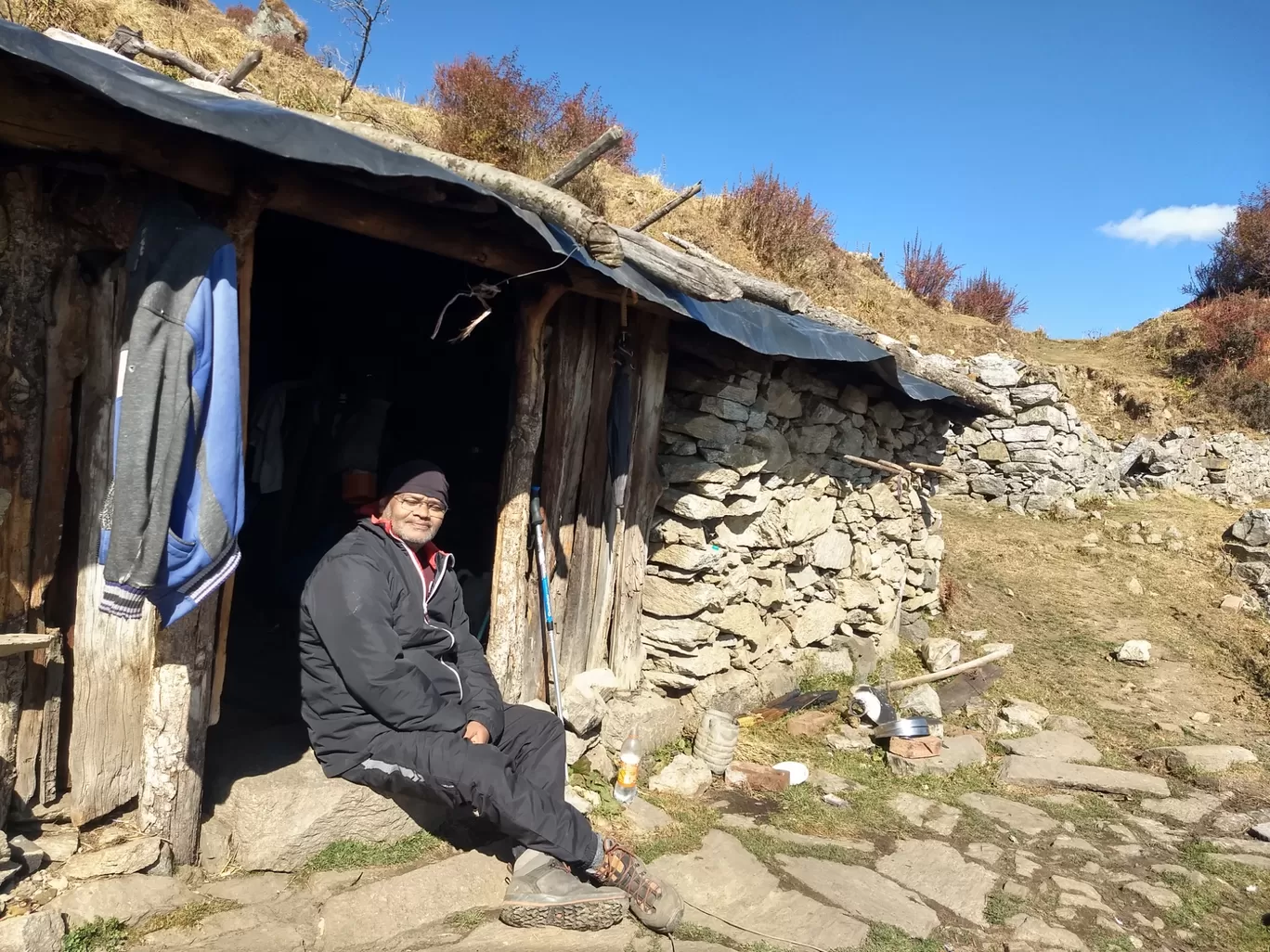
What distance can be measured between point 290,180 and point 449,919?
270 centimetres

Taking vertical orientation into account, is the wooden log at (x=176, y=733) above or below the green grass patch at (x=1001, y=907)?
above

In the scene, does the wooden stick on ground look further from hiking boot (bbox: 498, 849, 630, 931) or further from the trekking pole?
hiking boot (bbox: 498, 849, 630, 931)

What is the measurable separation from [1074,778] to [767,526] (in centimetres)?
254

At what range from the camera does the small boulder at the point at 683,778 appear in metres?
4.37

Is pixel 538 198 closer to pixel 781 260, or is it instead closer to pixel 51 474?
pixel 51 474

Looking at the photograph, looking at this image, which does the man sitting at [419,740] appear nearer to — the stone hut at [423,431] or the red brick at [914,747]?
the stone hut at [423,431]

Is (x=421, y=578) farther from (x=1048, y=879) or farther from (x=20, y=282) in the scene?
(x=1048, y=879)

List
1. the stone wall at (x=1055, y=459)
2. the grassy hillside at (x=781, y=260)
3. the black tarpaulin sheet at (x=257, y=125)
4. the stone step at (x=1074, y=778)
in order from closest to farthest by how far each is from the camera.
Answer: the black tarpaulin sheet at (x=257, y=125) < the stone step at (x=1074, y=778) < the grassy hillside at (x=781, y=260) < the stone wall at (x=1055, y=459)

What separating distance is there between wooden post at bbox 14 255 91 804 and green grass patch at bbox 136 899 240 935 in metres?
0.58

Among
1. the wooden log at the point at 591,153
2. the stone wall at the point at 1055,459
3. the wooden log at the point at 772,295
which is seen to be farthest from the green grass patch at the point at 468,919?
the stone wall at the point at 1055,459

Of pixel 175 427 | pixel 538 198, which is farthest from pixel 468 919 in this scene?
pixel 538 198

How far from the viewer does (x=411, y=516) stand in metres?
3.32

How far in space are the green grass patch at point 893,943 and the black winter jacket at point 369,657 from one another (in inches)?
67.7

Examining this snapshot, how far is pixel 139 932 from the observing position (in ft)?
8.44
